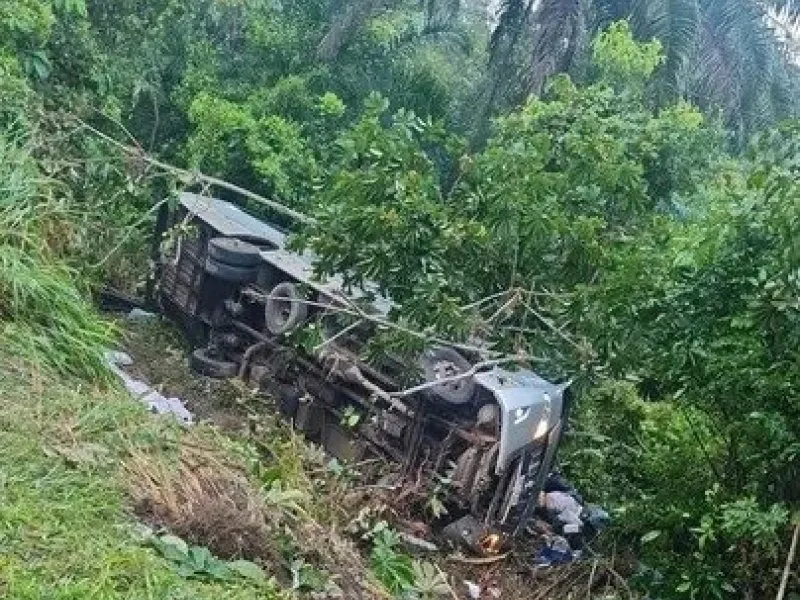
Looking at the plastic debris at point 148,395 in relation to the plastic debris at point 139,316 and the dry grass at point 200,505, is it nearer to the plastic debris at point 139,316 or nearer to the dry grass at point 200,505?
the dry grass at point 200,505

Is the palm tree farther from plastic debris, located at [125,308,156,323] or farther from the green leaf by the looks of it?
the green leaf

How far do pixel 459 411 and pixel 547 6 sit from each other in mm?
6087

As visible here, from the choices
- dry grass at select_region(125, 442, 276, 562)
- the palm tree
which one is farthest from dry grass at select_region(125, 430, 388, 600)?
the palm tree

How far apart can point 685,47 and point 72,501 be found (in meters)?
9.93

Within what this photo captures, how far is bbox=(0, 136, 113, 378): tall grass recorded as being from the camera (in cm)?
547

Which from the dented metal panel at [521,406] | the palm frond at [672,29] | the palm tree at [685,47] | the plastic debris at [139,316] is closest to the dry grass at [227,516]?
the dented metal panel at [521,406]

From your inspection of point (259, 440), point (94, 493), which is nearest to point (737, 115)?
point (259, 440)

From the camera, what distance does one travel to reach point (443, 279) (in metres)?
5.64

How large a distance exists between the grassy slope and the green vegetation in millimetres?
12

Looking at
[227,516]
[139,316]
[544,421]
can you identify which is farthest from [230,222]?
[227,516]

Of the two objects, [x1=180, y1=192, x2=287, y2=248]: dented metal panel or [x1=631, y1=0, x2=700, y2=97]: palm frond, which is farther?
[x1=631, y1=0, x2=700, y2=97]: palm frond

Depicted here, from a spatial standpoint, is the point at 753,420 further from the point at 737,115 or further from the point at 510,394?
the point at 737,115

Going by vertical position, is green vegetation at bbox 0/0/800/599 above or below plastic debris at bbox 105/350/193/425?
above

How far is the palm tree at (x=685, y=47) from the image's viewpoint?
1162 centimetres
